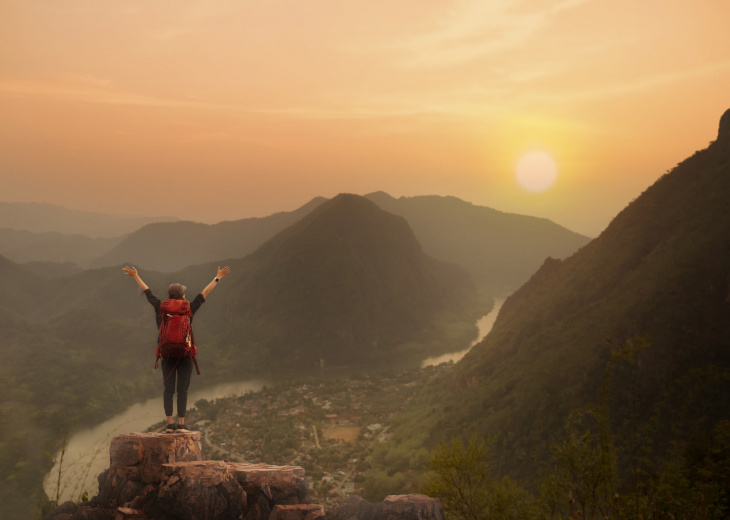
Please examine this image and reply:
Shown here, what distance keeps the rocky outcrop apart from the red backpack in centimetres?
259

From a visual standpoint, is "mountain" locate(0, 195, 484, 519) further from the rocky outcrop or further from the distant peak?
the distant peak

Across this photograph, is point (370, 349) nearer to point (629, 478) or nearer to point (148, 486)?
point (629, 478)

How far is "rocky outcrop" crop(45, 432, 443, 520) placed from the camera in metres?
11.7

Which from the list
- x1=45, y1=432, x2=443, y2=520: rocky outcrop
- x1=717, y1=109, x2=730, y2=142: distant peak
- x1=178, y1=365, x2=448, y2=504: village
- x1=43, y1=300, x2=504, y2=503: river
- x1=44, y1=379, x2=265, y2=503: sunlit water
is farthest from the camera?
x1=178, y1=365, x2=448, y2=504: village

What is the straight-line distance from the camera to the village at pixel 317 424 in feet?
163

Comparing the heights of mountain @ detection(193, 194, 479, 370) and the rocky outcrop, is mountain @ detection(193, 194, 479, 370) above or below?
above

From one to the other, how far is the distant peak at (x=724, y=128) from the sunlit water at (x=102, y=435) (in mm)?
67715

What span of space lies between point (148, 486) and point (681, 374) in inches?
1352

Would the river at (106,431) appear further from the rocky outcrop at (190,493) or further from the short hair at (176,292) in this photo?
the short hair at (176,292)

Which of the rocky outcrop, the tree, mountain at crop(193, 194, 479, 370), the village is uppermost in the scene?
mountain at crop(193, 194, 479, 370)

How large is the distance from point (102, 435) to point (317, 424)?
3288 centimetres

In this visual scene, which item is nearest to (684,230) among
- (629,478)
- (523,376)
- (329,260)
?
(523,376)

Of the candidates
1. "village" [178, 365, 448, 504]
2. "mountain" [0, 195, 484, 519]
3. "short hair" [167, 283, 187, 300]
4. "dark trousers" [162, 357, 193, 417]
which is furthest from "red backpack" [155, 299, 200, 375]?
"mountain" [0, 195, 484, 519]

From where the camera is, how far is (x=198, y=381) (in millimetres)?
92688
